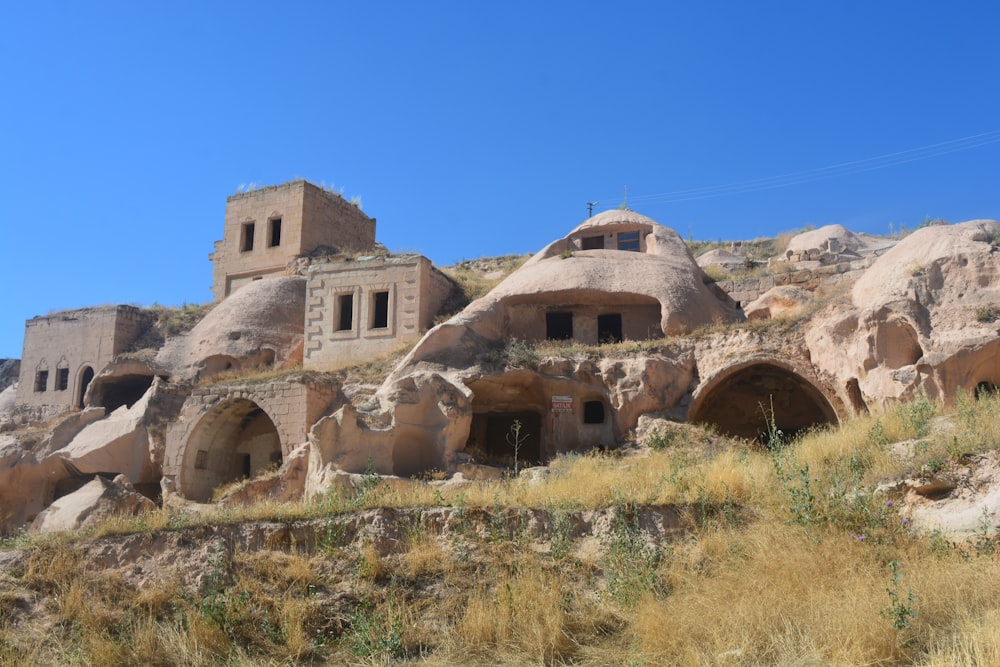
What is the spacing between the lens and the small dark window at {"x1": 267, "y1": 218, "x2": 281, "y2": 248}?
3083 cm

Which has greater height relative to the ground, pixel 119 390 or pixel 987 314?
pixel 987 314

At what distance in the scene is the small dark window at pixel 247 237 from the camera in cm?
3148

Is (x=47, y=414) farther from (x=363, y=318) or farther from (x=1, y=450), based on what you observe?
(x=363, y=318)

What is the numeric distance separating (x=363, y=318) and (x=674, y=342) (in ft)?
30.1

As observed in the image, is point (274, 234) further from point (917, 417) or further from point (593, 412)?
point (917, 417)

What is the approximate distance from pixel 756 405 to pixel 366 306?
1039 centimetres

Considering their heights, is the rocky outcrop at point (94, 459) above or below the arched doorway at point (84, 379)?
below

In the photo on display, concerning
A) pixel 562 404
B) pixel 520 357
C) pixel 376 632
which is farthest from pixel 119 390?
pixel 376 632

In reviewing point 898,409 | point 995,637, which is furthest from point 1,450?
point 995,637

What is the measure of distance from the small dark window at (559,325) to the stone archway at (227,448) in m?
6.73

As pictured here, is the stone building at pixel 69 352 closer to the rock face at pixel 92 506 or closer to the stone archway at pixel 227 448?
the stone archway at pixel 227 448

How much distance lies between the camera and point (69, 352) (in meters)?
28.3

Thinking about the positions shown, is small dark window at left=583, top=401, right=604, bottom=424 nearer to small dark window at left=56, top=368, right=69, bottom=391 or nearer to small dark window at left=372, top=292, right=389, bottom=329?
small dark window at left=372, top=292, right=389, bottom=329

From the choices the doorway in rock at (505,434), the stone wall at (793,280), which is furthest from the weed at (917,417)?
the stone wall at (793,280)
